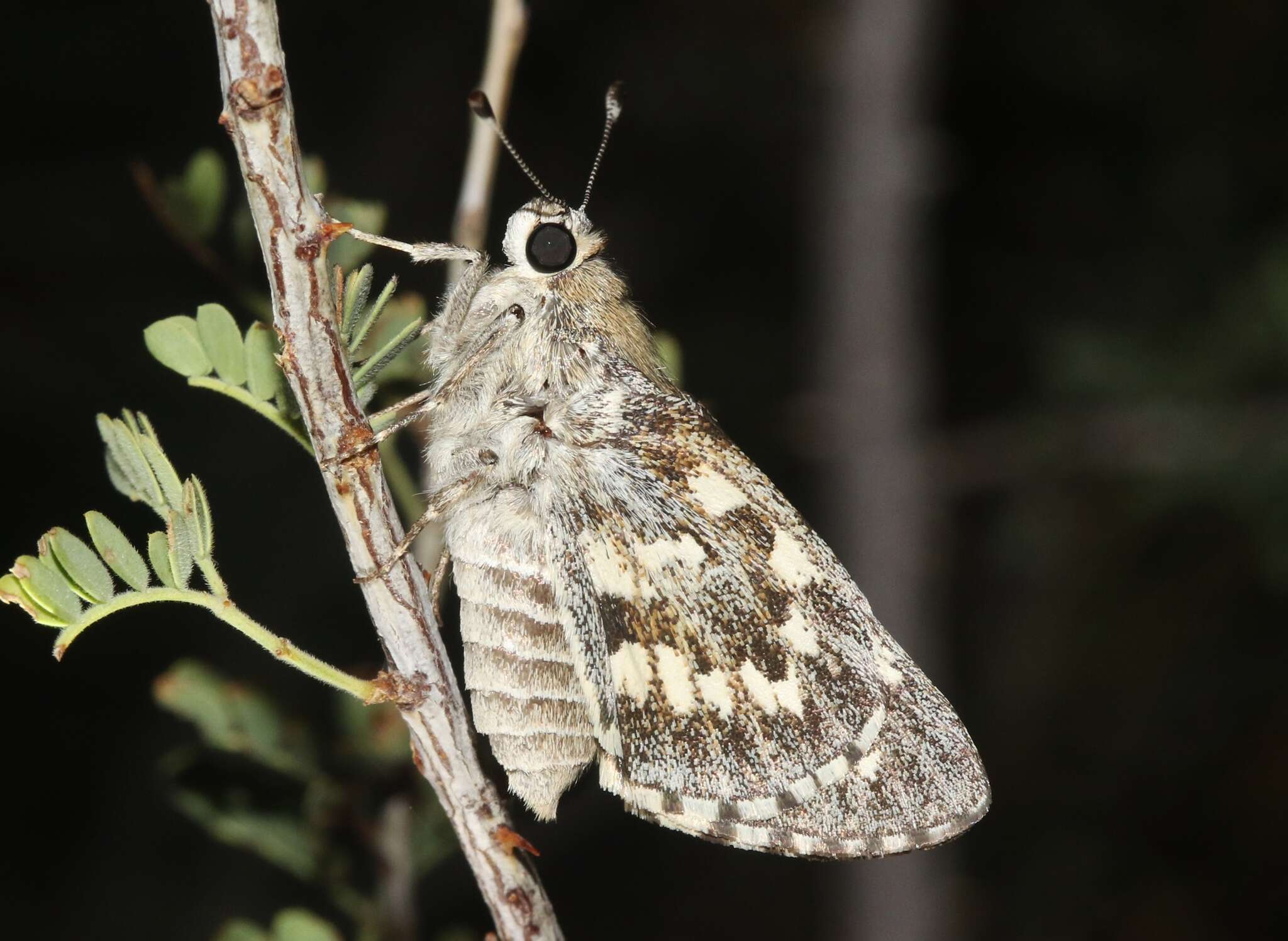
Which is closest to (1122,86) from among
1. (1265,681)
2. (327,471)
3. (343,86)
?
(1265,681)

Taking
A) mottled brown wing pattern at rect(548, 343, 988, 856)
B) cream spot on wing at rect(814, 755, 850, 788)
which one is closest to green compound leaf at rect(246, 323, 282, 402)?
mottled brown wing pattern at rect(548, 343, 988, 856)

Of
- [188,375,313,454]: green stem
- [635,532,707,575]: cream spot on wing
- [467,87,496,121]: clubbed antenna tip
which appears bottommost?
[635,532,707,575]: cream spot on wing

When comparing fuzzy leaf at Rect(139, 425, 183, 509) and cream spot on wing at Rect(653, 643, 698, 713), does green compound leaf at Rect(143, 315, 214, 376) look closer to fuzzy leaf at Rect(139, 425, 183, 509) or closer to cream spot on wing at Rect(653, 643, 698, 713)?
fuzzy leaf at Rect(139, 425, 183, 509)

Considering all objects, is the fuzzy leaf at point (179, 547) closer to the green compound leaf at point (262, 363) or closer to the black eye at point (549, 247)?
the green compound leaf at point (262, 363)

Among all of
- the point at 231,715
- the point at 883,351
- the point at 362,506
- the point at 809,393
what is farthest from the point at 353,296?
the point at 809,393

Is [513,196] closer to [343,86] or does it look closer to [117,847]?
[343,86]

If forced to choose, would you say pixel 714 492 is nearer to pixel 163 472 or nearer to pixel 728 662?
pixel 728 662

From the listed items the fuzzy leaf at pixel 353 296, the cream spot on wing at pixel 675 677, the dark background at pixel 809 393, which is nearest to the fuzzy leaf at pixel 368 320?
the fuzzy leaf at pixel 353 296
